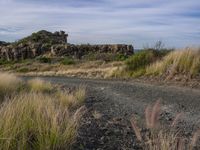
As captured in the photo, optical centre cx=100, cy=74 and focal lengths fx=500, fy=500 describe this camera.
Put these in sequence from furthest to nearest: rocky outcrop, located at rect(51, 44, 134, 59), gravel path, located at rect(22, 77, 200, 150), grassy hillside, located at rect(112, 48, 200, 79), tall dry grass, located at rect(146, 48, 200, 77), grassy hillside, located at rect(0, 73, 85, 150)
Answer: rocky outcrop, located at rect(51, 44, 134, 59), grassy hillside, located at rect(112, 48, 200, 79), tall dry grass, located at rect(146, 48, 200, 77), gravel path, located at rect(22, 77, 200, 150), grassy hillside, located at rect(0, 73, 85, 150)

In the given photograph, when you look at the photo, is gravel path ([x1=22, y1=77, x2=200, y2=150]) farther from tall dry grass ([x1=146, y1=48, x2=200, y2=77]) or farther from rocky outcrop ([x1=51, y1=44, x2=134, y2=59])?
rocky outcrop ([x1=51, y1=44, x2=134, y2=59])

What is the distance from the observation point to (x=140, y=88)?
17.8 m

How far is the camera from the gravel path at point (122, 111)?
762 centimetres

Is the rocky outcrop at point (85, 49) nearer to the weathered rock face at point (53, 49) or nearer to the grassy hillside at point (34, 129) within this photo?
the weathered rock face at point (53, 49)

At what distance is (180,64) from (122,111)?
8493mm

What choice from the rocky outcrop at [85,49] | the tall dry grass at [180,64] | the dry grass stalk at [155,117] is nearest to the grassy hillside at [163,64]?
the tall dry grass at [180,64]

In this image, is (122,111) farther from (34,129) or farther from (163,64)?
(163,64)

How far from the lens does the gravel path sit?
7.62 meters

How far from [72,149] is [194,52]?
1416 cm

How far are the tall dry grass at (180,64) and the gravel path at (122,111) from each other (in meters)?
1.61

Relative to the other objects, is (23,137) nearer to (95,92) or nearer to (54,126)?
(54,126)

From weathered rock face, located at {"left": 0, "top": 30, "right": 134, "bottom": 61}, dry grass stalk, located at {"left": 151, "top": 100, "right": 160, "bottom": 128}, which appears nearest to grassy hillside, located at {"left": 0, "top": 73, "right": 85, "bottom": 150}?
dry grass stalk, located at {"left": 151, "top": 100, "right": 160, "bottom": 128}

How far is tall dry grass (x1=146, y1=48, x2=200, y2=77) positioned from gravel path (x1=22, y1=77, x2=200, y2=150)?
1614 millimetres

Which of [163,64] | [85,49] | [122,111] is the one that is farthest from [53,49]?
[122,111]
